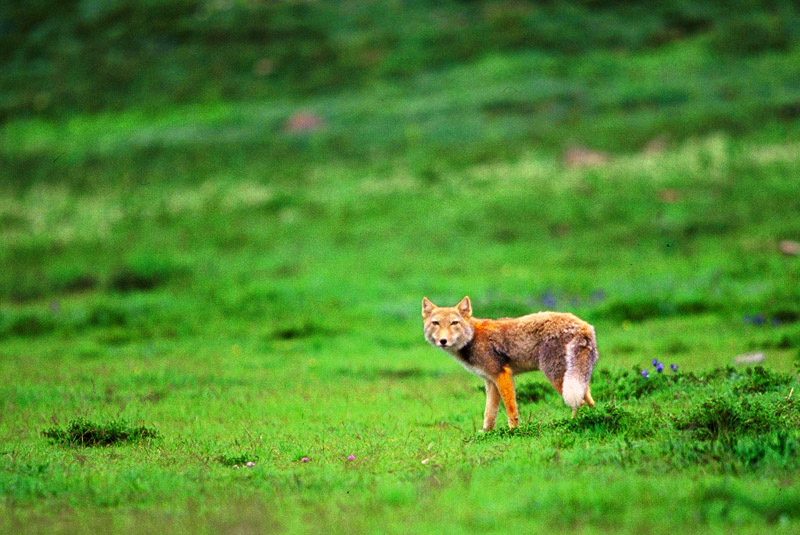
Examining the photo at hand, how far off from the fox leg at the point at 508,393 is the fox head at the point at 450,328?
0.67 m

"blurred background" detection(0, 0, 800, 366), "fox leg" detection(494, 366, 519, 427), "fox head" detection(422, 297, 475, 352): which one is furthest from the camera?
"blurred background" detection(0, 0, 800, 366)

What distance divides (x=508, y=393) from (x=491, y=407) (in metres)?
0.35

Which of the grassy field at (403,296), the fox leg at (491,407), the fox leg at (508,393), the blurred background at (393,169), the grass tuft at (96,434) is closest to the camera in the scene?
the grassy field at (403,296)

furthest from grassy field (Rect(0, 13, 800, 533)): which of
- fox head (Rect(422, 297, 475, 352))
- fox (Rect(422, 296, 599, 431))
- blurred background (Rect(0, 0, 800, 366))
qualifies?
fox head (Rect(422, 297, 475, 352))

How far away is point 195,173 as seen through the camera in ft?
138

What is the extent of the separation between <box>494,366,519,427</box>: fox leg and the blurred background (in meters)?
5.88

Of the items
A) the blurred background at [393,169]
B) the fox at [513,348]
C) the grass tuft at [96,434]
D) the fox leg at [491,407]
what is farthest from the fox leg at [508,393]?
the blurred background at [393,169]

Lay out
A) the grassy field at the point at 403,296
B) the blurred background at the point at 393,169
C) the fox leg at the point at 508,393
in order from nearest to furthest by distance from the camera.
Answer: the grassy field at the point at 403,296, the fox leg at the point at 508,393, the blurred background at the point at 393,169

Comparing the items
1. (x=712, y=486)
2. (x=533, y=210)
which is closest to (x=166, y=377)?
(x=712, y=486)

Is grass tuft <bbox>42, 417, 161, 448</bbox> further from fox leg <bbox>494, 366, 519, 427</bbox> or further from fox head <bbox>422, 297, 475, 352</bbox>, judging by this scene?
fox leg <bbox>494, 366, 519, 427</bbox>

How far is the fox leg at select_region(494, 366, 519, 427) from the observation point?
34.2 ft

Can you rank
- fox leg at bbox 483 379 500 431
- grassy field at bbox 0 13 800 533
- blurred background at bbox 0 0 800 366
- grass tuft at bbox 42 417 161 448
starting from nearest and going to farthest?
grassy field at bbox 0 13 800 533 < grass tuft at bbox 42 417 161 448 < fox leg at bbox 483 379 500 431 < blurred background at bbox 0 0 800 366

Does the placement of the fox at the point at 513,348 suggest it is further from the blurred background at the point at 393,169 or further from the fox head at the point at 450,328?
the blurred background at the point at 393,169

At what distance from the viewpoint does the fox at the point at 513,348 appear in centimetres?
1016
